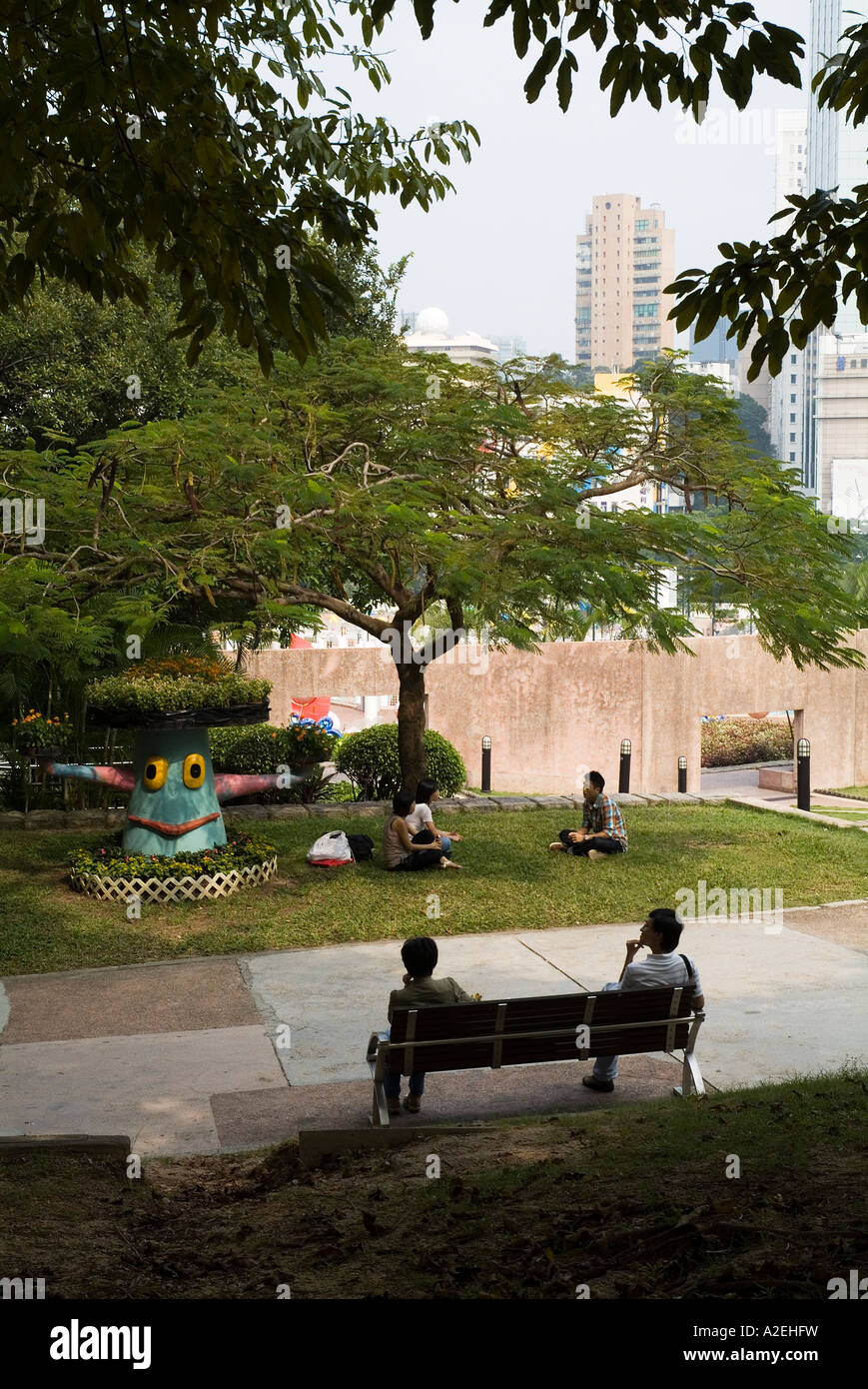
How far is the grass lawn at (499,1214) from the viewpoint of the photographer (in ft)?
14.5

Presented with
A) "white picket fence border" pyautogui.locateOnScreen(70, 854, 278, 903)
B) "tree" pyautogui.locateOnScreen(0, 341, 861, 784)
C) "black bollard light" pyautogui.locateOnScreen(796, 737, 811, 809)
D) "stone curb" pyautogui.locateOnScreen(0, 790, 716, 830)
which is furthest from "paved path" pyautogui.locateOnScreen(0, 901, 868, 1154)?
"black bollard light" pyautogui.locateOnScreen(796, 737, 811, 809)

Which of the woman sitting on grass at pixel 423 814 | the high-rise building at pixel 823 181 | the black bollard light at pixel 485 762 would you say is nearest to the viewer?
the woman sitting on grass at pixel 423 814

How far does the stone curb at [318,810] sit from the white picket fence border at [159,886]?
12.1ft

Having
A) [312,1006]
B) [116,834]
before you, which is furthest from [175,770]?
[312,1006]

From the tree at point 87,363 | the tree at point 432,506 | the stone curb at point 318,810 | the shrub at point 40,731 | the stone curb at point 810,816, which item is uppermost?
the tree at point 87,363

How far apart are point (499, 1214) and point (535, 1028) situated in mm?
2557

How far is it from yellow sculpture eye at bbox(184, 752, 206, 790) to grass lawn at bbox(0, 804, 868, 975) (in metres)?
1.34

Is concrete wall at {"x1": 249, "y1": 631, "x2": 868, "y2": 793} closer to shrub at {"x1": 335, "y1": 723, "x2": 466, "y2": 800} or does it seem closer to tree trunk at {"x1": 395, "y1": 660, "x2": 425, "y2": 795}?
shrub at {"x1": 335, "y1": 723, "x2": 466, "y2": 800}

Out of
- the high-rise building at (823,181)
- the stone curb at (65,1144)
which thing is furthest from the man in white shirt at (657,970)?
the high-rise building at (823,181)

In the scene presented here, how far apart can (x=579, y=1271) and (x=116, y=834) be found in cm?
1099

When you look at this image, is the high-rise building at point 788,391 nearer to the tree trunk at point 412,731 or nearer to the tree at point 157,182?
the tree trunk at point 412,731

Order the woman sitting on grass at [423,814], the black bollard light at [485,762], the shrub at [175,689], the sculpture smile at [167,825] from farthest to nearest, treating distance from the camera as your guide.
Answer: the black bollard light at [485,762], the woman sitting on grass at [423,814], the sculpture smile at [167,825], the shrub at [175,689]

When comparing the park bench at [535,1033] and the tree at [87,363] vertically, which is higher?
the tree at [87,363]
